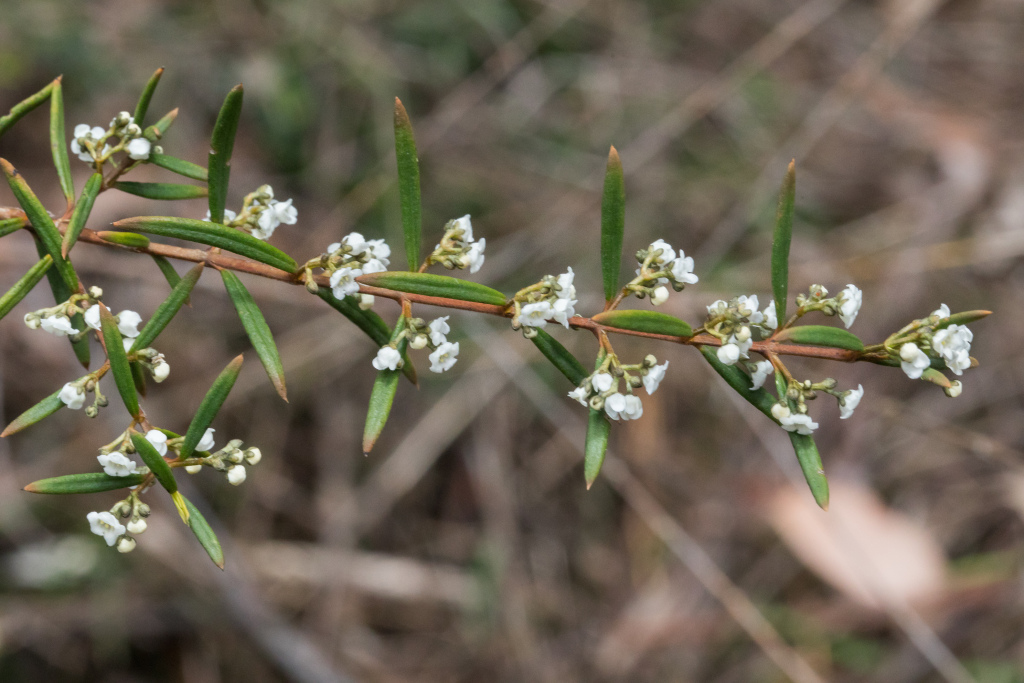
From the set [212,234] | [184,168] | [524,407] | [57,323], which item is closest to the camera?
[57,323]

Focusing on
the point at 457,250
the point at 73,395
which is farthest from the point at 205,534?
the point at 457,250

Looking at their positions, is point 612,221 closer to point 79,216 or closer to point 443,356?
point 443,356

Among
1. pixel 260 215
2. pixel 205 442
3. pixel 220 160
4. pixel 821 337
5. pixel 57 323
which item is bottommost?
pixel 205 442

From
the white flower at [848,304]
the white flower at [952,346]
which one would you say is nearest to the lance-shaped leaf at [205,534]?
the white flower at [848,304]

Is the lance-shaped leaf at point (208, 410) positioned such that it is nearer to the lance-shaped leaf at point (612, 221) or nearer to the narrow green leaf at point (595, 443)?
the narrow green leaf at point (595, 443)

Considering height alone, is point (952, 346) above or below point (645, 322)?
below

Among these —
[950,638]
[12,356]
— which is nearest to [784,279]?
[950,638]
